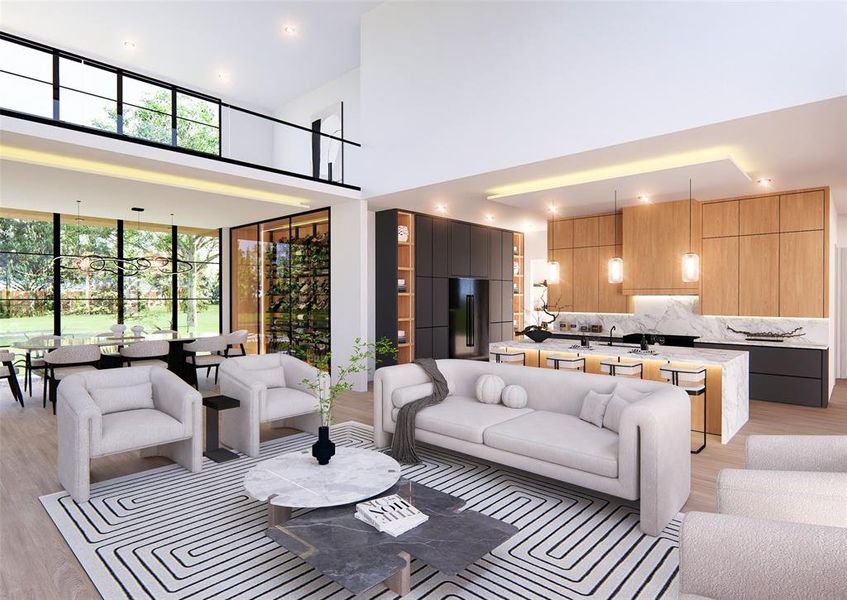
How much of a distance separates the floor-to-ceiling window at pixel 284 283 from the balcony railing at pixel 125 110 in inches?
47.1

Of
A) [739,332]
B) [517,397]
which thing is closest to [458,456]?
[517,397]

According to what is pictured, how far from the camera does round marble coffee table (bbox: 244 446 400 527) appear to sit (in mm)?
2725

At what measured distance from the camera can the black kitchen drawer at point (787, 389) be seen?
617 cm

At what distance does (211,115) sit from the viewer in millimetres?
8109

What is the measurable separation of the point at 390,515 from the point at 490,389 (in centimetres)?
202

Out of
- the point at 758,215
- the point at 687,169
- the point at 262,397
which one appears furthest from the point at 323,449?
the point at 758,215

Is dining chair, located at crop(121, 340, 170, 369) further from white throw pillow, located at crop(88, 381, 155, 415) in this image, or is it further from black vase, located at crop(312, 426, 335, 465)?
black vase, located at crop(312, 426, 335, 465)

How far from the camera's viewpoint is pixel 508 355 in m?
6.24

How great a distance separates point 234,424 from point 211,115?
573 centimetres

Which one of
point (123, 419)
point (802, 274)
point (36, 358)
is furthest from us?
point (36, 358)

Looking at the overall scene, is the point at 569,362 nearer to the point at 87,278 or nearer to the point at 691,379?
the point at 691,379

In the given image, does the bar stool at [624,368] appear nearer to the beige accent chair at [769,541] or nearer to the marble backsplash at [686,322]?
the marble backsplash at [686,322]

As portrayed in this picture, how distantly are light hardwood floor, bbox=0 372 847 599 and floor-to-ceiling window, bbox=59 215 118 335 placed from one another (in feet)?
6.20

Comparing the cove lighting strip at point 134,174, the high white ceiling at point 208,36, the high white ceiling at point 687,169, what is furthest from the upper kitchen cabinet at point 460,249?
the high white ceiling at point 208,36
